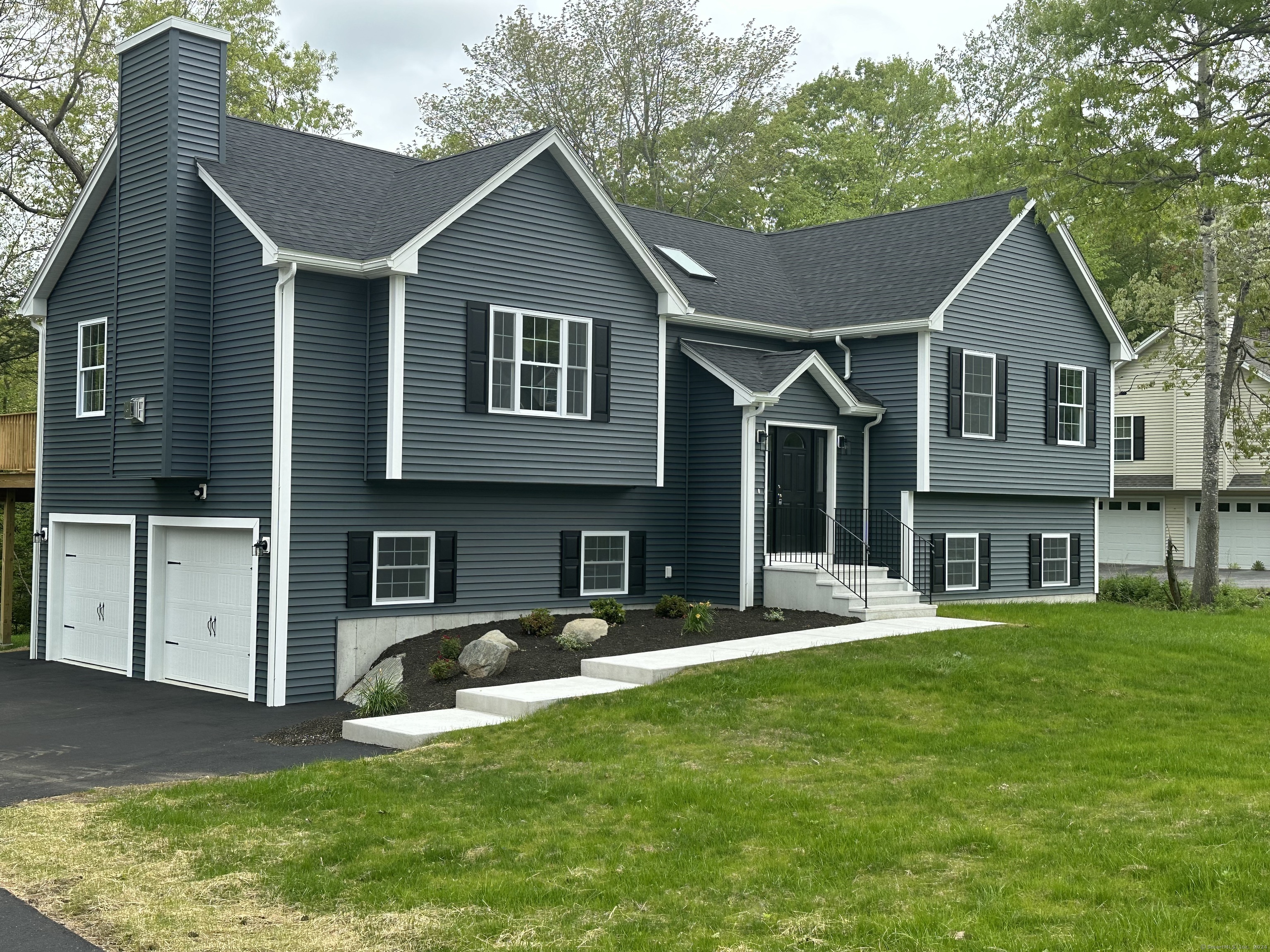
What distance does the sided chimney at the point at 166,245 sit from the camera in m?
16.6

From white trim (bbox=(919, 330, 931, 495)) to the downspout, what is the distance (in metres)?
1.53

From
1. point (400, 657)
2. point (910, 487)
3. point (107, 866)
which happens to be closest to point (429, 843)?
point (107, 866)

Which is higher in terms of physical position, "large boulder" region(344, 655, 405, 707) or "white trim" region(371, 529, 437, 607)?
"white trim" region(371, 529, 437, 607)

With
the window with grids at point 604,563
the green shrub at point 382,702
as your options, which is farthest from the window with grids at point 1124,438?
the green shrub at point 382,702

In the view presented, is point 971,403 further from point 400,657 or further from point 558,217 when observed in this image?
point 400,657

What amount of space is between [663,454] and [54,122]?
64.0 feet

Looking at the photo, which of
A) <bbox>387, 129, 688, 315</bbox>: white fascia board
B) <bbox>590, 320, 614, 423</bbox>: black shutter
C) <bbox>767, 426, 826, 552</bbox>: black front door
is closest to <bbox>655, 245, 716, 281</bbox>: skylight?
<bbox>387, 129, 688, 315</bbox>: white fascia board

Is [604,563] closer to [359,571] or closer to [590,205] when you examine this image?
[359,571]

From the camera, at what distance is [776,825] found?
8.17m

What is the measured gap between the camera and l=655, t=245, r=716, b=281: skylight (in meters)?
22.1

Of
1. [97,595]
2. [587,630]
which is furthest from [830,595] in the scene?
[97,595]

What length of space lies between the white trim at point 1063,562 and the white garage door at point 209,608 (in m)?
14.9

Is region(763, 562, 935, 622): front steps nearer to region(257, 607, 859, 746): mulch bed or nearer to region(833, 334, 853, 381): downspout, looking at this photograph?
region(257, 607, 859, 746): mulch bed

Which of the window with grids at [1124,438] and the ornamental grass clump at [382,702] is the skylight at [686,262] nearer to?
the ornamental grass clump at [382,702]
